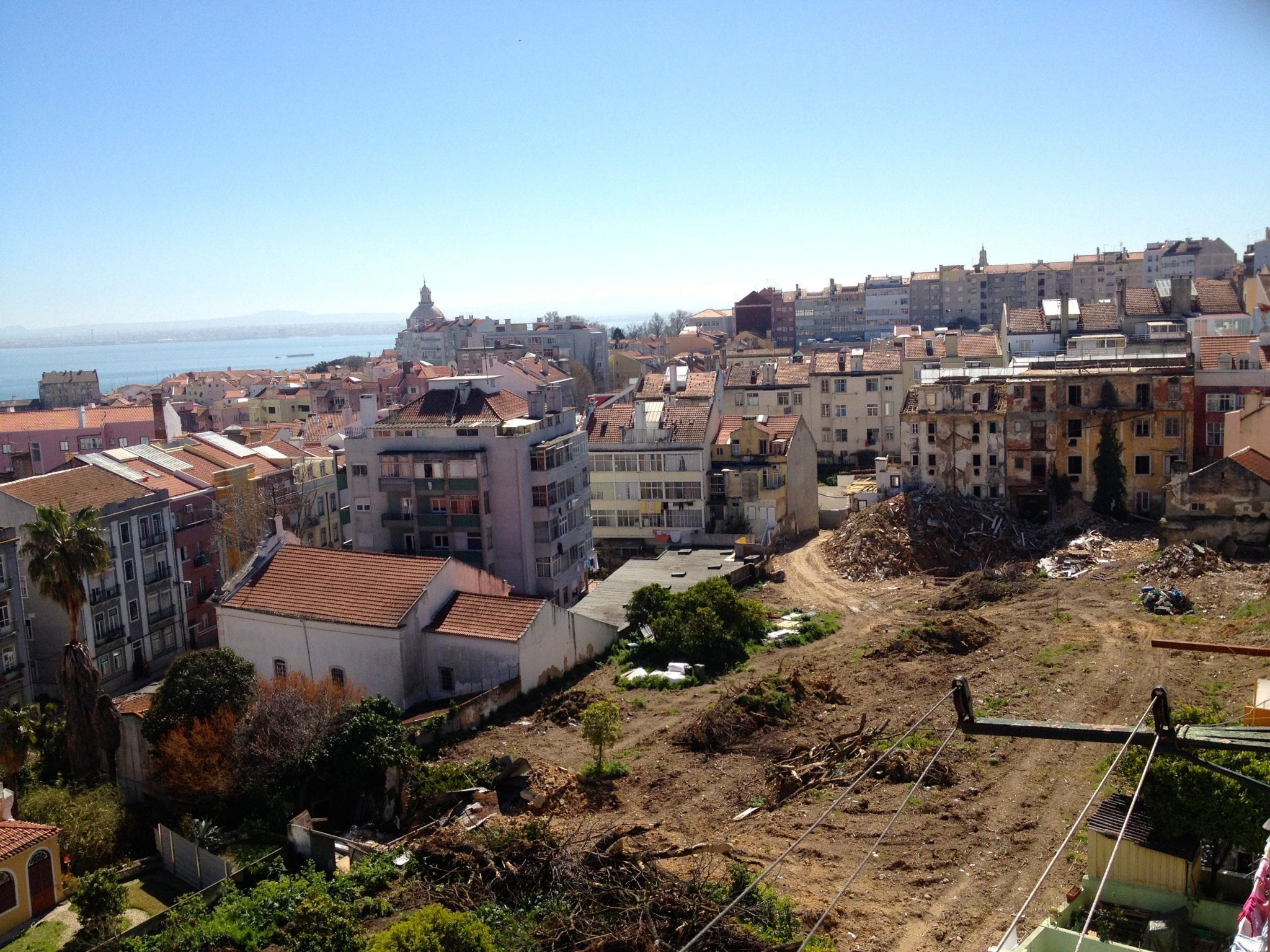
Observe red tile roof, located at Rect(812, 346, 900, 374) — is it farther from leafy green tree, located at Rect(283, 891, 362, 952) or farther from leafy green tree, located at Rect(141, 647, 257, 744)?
leafy green tree, located at Rect(283, 891, 362, 952)

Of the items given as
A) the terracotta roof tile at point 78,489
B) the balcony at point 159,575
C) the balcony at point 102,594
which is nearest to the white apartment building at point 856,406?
the balcony at point 159,575

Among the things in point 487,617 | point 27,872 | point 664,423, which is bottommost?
point 27,872

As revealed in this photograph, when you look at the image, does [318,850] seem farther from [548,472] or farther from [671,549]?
[671,549]

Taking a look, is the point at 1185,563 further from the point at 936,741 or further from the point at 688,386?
the point at 688,386

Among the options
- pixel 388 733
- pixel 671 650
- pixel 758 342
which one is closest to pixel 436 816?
pixel 388 733

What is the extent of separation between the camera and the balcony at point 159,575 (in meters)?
42.8

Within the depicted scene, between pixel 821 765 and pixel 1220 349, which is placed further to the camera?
pixel 1220 349

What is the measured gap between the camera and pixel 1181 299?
224ft

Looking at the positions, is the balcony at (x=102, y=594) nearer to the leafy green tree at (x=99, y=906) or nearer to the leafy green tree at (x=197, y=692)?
the leafy green tree at (x=197, y=692)

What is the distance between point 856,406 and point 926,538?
23.6 meters

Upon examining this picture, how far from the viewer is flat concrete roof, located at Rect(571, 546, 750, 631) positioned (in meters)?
41.0

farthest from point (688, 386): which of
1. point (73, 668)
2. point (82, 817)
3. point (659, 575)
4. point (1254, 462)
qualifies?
point (82, 817)

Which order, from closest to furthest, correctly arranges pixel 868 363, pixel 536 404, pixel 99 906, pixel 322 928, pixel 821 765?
1. pixel 322 928
2. pixel 99 906
3. pixel 821 765
4. pixel 536 404
5. pixel 868 363

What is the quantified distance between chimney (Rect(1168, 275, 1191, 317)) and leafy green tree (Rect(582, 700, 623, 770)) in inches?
2190
